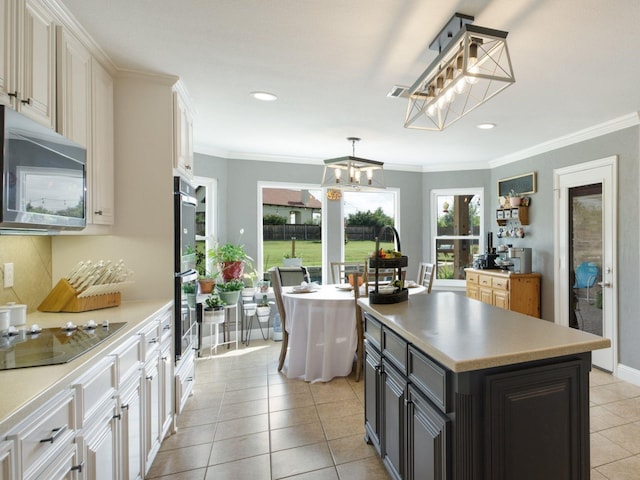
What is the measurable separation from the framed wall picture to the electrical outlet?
5.23m

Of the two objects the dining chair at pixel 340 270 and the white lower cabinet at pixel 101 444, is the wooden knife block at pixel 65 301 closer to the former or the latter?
the white lower cabinet at pixel 101 444

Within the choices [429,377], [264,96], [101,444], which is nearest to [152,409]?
[101,444]

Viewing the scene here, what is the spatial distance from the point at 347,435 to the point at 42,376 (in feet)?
6.43

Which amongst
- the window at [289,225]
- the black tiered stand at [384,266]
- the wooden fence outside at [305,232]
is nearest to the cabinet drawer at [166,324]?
the black tiered stand at [384,266]

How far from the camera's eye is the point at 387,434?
6.23ft

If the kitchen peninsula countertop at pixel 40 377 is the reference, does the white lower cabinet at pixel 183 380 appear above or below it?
below

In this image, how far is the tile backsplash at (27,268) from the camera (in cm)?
181

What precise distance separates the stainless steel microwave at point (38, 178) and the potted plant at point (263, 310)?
9.41 ft

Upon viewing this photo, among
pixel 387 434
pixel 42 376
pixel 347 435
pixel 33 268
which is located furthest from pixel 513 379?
pixel 33 268

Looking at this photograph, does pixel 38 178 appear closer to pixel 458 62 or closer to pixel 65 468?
pixel 65 468

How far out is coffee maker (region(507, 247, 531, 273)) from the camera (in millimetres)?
4258

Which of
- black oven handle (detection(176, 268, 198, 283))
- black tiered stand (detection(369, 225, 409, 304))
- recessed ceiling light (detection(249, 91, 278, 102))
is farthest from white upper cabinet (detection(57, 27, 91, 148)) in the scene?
black tiered stand (detection(369, 225, 409, 304))

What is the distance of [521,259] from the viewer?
4270 millimetres

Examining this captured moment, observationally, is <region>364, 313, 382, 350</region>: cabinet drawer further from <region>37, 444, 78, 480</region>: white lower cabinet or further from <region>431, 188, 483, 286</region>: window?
<region>431, 188, 483, 286</region>: window
